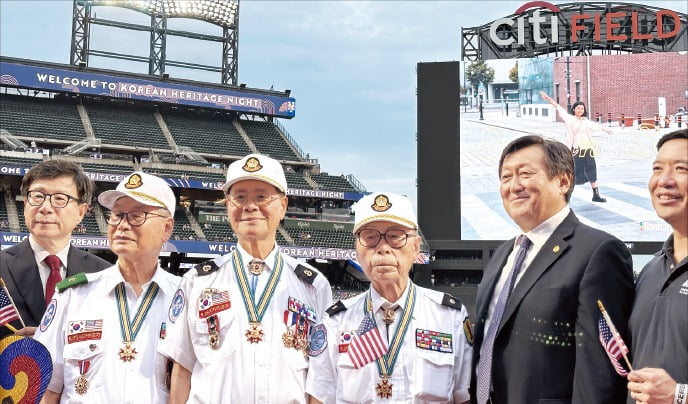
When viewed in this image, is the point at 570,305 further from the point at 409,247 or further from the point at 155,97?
the point at 155,97

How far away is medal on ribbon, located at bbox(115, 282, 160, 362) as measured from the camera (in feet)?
11.8

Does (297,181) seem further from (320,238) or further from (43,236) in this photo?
(43,236)

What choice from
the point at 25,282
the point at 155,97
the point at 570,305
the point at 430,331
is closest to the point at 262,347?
the point at 430,331

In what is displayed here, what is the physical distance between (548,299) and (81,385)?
244 cm

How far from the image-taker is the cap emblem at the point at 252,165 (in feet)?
11.6

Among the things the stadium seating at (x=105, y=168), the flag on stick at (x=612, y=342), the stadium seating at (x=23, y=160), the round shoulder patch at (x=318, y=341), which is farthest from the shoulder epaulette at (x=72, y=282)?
the stadium seating at (x=105, y=168)

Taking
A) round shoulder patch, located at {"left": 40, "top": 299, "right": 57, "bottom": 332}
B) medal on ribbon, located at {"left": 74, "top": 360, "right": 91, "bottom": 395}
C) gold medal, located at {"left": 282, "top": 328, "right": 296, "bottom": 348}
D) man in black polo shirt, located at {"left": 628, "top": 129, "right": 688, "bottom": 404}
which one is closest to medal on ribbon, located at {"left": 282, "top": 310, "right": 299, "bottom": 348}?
gold medal, located at {"left": 282, "top": 328, "right": 296, "bottom": 348}

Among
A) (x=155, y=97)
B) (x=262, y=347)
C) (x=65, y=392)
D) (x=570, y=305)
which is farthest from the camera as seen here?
(x=155, y=97)

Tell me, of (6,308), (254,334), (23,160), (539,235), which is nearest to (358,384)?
(254,334)

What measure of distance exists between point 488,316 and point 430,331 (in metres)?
0.33

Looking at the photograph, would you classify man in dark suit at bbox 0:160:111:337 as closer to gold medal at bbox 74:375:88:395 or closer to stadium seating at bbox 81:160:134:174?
gold medal at bbox 74:375:88:395

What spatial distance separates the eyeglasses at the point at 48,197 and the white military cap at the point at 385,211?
190 cm

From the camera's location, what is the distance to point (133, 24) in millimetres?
38625

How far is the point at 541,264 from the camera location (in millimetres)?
3275
